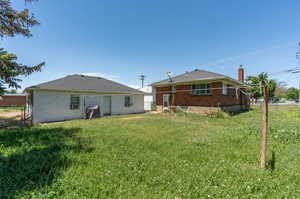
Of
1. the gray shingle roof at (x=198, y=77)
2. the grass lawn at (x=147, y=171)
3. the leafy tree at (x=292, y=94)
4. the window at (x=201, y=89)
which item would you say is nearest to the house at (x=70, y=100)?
the gray shingle roof at (x=198, y=77)

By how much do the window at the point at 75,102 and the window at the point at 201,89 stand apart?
11.2 meters

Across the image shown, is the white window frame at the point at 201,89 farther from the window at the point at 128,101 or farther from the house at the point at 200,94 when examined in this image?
the window at the point at 128,101

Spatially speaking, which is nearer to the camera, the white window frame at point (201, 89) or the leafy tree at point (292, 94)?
the white window frame at point (201, 89)

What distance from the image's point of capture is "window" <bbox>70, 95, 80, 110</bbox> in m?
11.8

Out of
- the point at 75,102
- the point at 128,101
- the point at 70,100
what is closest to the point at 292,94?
the point at 128,101

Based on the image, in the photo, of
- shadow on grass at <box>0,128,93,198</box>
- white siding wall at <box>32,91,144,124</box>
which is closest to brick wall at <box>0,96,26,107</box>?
white siding wall at <box>32,91,144,124</box>

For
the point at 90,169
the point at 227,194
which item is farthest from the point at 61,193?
the point at 227,194

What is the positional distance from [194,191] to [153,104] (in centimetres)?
1761

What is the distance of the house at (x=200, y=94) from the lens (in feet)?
41.8

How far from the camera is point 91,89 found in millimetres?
12727

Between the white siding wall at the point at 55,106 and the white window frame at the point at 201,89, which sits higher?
the white window frame at the point at 201,89

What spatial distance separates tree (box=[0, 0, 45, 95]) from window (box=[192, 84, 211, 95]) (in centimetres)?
1244

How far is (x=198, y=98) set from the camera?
1391 cm

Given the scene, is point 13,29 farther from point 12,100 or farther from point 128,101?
point 12,100
